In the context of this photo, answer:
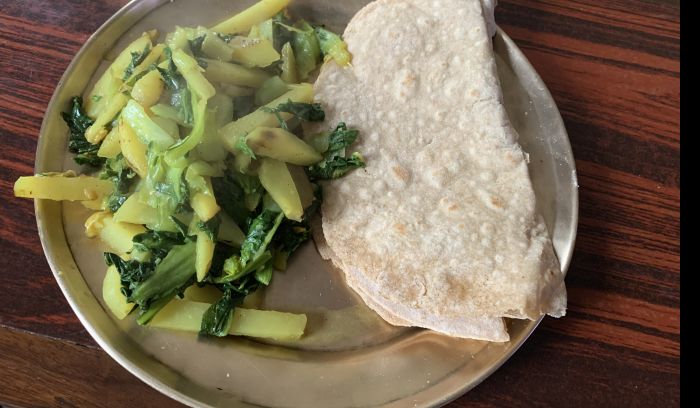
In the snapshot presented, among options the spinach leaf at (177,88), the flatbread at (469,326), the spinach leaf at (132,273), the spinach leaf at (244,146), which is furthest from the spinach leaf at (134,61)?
the flatbread at (469,326)

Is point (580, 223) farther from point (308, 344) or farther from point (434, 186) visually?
point (308, 344)

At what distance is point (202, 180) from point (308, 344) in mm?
761

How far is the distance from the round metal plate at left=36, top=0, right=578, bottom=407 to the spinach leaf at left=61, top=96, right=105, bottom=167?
41 mm

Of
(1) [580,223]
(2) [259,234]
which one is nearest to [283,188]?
(2) [259,234]

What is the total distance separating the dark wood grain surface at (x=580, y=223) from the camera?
7.71 feet

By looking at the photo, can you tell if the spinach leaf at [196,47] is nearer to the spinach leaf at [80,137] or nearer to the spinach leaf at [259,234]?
the spinach leaf at [80,137]

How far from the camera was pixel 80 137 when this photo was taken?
2.53m

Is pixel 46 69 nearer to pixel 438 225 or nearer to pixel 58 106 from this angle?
pixel 58 106

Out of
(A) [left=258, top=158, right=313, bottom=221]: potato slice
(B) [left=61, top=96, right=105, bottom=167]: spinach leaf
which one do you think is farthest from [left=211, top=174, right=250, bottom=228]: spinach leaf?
(B) [left=61, top=96, right=105, bottom=167]: spinach leaf

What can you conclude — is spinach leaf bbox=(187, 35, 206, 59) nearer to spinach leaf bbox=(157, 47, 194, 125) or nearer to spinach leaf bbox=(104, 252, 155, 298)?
spinach leaf bbox=(157, 47, 194, 125)

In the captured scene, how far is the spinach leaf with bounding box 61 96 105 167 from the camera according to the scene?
8.20 ft

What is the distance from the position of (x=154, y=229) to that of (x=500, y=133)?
4.64 feet

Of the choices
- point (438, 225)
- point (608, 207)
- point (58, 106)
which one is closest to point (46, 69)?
point (58, 106)

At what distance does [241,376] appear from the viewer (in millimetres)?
2201
